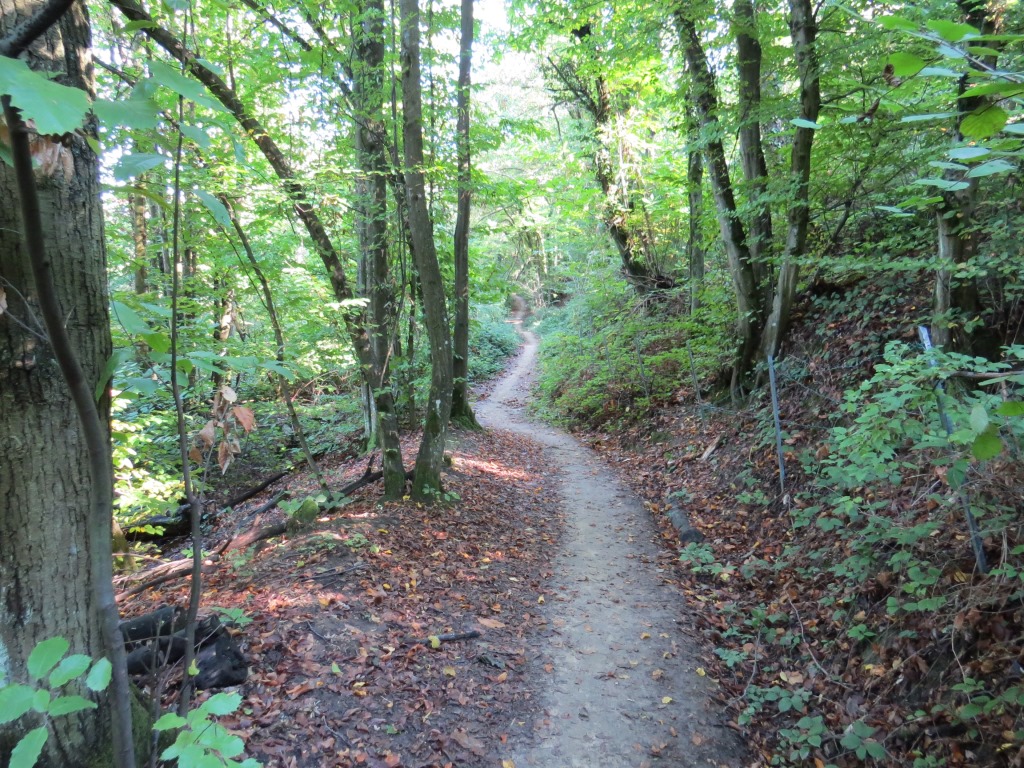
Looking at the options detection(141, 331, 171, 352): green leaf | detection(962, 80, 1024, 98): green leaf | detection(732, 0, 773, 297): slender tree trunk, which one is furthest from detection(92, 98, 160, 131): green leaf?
detection(732, 0, 773, 297): slender tree trunk

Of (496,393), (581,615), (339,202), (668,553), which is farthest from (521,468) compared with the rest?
(496,393)

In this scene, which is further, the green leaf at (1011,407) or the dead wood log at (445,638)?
the dead wood log at (445,638)

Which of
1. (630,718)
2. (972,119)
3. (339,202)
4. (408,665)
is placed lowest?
(630,718)

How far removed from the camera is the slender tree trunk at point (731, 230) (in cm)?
906

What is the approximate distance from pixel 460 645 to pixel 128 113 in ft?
14.3

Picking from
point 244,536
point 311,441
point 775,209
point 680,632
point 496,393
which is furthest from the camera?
point 496,393

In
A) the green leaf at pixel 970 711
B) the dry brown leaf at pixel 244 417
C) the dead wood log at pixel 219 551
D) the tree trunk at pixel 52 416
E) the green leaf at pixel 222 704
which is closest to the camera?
the green leaf at pixel 222 704

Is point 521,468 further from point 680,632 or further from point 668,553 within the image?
point 680,632

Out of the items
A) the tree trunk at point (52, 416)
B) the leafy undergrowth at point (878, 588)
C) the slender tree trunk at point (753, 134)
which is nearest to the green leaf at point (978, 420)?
the leafy undergrowth at point (878, 588)

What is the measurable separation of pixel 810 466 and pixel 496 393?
1560 centimetres

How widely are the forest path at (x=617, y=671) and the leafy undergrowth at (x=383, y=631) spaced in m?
0.24

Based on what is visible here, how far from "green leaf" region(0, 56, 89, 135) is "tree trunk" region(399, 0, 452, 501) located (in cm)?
584

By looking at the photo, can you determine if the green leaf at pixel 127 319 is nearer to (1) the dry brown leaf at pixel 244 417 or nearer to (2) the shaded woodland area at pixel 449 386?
(2) the shaded woodland area at pixel 449 386

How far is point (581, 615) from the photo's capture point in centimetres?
525
